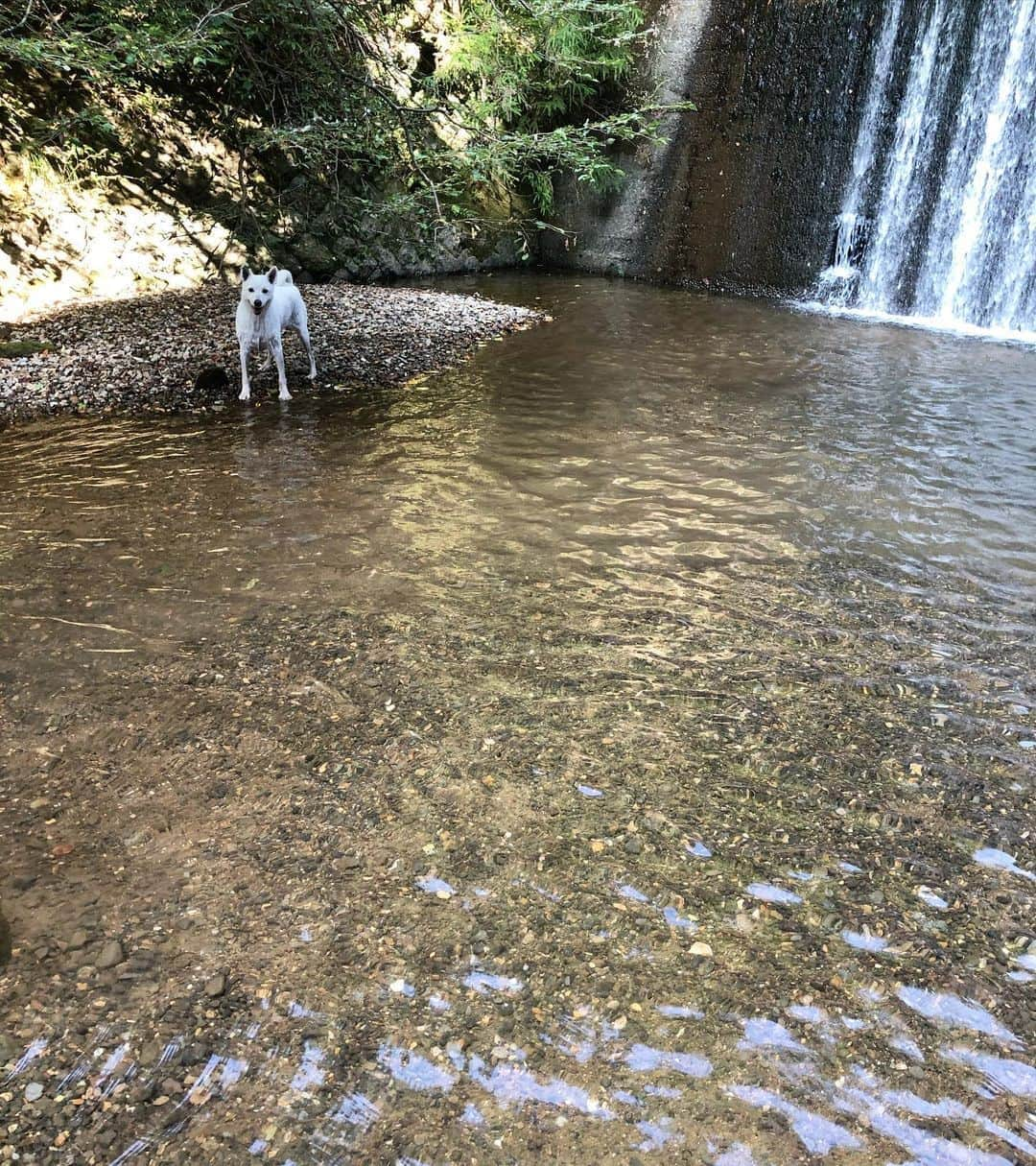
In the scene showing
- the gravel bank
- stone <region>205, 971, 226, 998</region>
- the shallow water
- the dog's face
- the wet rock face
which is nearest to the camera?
the shallow water

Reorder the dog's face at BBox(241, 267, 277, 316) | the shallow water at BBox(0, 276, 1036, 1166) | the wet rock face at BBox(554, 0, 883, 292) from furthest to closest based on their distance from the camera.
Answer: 1. the wet rock face at BBox(554, 0, 883, 292)
2. the dog's face at BBox(241, 267, 277, 316)
3. the shallow water at BBox(0, 276, 1036, 1166)

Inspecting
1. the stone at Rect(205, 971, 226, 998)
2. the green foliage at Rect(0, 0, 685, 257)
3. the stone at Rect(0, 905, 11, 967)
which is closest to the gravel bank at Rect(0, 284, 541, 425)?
the green foliage at Rect(0, 0, 685, 257)

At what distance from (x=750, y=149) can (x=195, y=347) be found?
10.5 metres

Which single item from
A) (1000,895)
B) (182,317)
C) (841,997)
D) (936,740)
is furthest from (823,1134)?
(182,317)

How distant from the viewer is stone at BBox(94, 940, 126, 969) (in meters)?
2.35

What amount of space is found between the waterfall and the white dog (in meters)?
8.98

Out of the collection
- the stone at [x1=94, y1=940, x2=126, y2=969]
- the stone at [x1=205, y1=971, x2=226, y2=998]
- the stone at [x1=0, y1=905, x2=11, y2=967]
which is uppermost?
the stone at [x1=205, y1=971, x2=226, y2=998]

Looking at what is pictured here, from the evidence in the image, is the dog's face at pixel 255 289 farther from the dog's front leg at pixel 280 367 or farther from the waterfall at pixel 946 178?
the waterfall at pixel 946 178

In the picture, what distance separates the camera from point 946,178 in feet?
40.9

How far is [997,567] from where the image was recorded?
4766 millimetres

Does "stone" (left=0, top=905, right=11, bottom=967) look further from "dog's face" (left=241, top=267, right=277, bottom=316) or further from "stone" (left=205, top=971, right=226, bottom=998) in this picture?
"dog's face" (left=241, top=267, right=277, bottom=316)

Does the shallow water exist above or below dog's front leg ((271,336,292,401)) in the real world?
below

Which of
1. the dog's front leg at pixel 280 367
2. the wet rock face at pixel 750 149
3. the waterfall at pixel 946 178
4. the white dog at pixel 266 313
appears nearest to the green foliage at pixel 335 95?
the wet rock face at pixel 750 149

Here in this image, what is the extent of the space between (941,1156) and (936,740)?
171cm
